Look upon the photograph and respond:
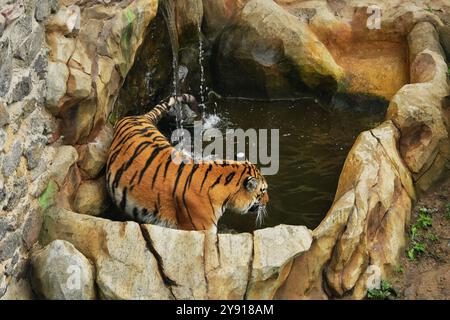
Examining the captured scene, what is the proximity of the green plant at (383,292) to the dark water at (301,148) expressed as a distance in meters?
0.87

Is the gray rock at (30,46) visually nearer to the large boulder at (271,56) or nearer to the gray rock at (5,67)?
the gray rock at (5,67)

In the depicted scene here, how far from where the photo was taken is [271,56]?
7.90 m

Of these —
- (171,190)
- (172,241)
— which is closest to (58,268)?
(172,241)

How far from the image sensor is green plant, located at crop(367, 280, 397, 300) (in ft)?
16.4

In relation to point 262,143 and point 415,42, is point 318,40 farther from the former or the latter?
point 262,143

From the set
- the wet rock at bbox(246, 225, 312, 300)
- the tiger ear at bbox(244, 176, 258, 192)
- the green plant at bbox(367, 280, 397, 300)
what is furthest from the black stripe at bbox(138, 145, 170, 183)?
the green plant at bbox(367, 280, 397, 300)

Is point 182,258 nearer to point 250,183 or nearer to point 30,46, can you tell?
point 250,183

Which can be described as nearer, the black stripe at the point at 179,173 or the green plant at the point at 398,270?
the green plant at the point at 398,270

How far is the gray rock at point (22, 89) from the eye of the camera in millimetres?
4438

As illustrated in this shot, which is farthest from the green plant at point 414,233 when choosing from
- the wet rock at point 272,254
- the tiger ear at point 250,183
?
the tiger ear at point 250,183

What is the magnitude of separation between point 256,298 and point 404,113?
2.32 m

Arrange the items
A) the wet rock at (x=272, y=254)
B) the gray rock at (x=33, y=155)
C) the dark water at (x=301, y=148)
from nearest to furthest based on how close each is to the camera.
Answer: the wet rock at (x=272, y=254) → the gray rock at (x=33, y=155) → the dark water at (x=301, y=148)

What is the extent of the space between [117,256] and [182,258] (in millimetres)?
437

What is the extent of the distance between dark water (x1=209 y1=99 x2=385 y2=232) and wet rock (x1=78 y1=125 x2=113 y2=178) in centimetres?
116
